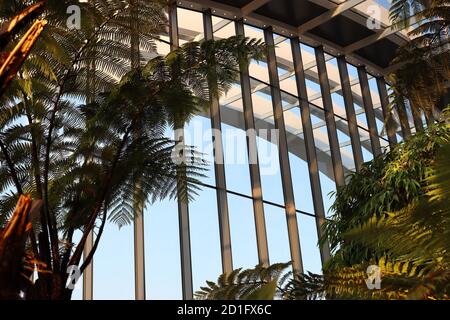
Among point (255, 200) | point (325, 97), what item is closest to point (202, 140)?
point (255, 200)

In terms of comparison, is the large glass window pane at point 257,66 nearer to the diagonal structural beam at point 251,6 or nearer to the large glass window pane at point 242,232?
the diagonal structural beam at point 251,6

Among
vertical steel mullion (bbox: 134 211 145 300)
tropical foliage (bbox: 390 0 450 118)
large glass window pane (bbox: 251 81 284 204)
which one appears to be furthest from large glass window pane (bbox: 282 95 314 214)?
vertical steel mullion (bbox: 134 211 145 300)

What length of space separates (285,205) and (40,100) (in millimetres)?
4974

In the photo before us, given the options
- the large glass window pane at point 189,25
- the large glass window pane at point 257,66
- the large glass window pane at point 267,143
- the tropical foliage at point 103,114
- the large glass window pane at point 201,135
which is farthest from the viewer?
the large glass window pane at point 257,66

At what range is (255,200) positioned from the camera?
303 inches

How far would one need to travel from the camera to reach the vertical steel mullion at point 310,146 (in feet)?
27.9

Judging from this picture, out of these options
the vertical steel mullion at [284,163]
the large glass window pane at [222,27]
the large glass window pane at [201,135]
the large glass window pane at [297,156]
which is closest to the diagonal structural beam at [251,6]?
the large glass window pane at [222,27]

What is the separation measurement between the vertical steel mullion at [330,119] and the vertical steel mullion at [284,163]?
1.12m

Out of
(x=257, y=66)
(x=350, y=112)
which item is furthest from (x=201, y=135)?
(x=350, y=112)

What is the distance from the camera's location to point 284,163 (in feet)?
27.7

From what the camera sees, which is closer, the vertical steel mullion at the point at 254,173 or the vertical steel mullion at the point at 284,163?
the vertical steel mullion at the point at 254,173

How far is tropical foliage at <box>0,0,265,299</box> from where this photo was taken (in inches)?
141

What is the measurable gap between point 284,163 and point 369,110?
10.1ft

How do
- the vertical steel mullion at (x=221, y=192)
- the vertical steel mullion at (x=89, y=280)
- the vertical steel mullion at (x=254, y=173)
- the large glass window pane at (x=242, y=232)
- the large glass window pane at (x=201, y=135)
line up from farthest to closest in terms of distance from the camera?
the vertical steel mullion at (x=254, y=173) < the large glass window pane at (x=201, y=135) < the large glass window pane at (x=242, y=232) < the vertical steel mullion at (x=221, y=192) < the vertical steel mullion at (x=89, y=280)
